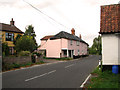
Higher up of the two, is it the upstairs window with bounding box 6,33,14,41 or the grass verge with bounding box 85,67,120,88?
the upstairs window with bounding box 6,33,14,41

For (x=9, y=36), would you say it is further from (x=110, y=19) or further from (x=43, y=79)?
(x=110, y=19)

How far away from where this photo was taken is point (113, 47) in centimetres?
1133

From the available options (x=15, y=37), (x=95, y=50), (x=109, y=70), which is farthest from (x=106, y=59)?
(x=95, y=50)

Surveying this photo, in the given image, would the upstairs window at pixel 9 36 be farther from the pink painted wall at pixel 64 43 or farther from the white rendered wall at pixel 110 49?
the white rendered wall at pixel 110 49

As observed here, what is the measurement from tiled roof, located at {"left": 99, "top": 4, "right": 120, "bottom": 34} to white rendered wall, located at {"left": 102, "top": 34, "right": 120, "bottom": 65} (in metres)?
0.62

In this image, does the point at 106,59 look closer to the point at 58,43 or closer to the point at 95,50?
the point at 58,43

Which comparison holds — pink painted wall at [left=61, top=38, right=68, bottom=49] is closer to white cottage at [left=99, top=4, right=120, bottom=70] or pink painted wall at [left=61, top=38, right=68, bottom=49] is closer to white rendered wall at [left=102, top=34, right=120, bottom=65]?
white cottage at [left=99, top=4, right=120, bottom=70]

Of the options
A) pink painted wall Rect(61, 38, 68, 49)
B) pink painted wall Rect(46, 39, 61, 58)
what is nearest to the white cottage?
pink painted wall Rect(61, 38, 68, 49)

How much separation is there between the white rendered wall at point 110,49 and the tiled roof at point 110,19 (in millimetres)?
621

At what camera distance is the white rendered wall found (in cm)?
1128

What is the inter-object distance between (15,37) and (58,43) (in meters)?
12.1

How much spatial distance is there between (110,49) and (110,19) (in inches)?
135

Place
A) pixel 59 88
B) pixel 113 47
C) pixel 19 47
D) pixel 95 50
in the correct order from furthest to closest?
1. pixel 95 50
2. pixel 19 47
3. pixel 113 47
4. pixel 59 88

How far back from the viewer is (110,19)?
502 inches
